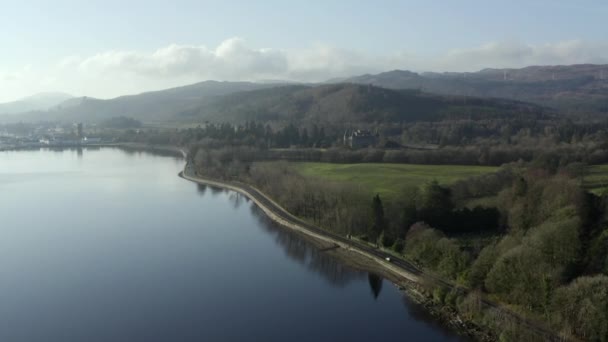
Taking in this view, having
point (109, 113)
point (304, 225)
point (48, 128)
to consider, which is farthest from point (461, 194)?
point (109, 113)

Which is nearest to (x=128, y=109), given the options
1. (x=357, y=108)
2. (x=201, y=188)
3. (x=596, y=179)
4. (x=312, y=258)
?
(x=357, y=108)

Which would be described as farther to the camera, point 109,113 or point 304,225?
point 109,113

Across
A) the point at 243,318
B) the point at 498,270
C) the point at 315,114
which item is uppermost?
the point at 315,114

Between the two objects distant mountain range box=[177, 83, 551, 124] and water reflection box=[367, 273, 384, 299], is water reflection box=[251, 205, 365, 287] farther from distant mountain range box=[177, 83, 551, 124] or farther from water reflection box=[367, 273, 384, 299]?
distant mountain range box=[177, 83, 551, 124]

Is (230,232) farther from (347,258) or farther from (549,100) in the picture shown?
(549,100)

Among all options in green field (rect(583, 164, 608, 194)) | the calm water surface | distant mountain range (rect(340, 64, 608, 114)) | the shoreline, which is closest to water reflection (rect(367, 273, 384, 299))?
the calm water surface

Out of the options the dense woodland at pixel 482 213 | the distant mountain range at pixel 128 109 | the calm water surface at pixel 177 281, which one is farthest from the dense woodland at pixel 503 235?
the distant mountain range at pixel 128 109
